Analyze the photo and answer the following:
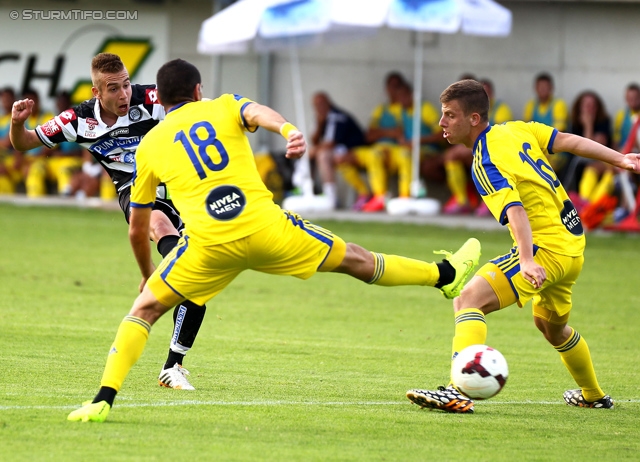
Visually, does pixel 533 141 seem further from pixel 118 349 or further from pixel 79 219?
pixel 79 219

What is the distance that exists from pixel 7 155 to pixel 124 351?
59.8ft

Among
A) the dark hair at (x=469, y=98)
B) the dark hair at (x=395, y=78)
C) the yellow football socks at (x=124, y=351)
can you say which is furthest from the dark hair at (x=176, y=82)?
the dark hair at (x=395, y=78)

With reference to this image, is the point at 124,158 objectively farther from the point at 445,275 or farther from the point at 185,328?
the point at 445,275

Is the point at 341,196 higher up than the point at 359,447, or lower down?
lower down

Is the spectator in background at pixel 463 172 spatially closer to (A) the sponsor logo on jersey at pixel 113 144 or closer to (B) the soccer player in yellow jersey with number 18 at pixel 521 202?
(A) the sponsor logo on jersey at pixel 113 144

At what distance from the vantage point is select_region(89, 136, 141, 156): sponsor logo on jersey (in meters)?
7.72

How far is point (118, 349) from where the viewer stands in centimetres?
562

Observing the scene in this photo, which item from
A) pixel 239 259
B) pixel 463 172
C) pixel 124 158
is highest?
pixel 124 158

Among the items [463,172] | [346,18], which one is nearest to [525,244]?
[346,18]

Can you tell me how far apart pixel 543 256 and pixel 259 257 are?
168 cm

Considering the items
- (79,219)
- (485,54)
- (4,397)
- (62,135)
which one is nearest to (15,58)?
(79,219)

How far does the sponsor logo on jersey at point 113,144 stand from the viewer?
7.72 m

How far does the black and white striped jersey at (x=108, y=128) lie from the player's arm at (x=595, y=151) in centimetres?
291

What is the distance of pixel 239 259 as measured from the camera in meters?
5.69
